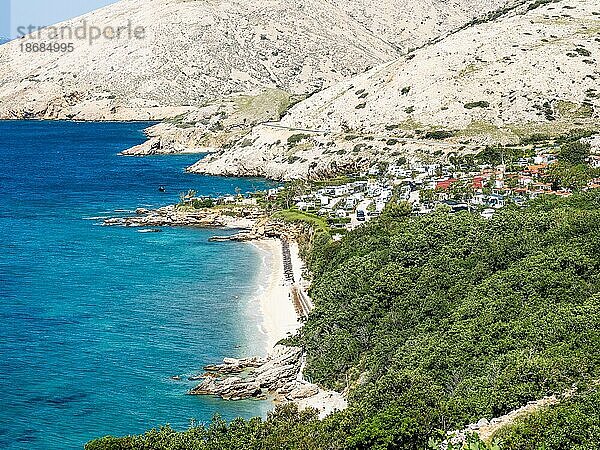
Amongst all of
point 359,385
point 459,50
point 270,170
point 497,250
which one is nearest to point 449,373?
point 359,385

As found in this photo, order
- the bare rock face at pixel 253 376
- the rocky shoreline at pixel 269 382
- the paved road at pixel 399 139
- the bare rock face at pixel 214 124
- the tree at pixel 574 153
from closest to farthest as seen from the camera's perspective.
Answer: the rocky shoreline at pixel 269 382
the bare rock face at pixel 253 376
the tree at pixel 574 153
the paved road at pixel 399 139
the bare rock face at pixel 214 124

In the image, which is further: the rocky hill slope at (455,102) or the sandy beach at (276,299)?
the rocky hill slope at (455,102)

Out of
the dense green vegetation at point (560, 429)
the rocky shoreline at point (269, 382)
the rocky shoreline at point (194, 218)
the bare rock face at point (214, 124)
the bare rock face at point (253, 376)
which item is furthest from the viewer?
the bare rock face at point (214, 124)

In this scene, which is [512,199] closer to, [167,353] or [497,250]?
[497,250]

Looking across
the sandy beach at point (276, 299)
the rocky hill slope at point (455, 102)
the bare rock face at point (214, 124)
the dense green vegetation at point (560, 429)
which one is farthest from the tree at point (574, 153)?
the bare rock face at point (214, 124)

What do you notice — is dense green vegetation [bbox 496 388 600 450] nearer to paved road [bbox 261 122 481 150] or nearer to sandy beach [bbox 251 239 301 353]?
sandy beach [bbox 251 239 301 353]

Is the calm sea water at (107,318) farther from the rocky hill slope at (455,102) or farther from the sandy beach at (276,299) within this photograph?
the rocky hill slope at (455,102)
